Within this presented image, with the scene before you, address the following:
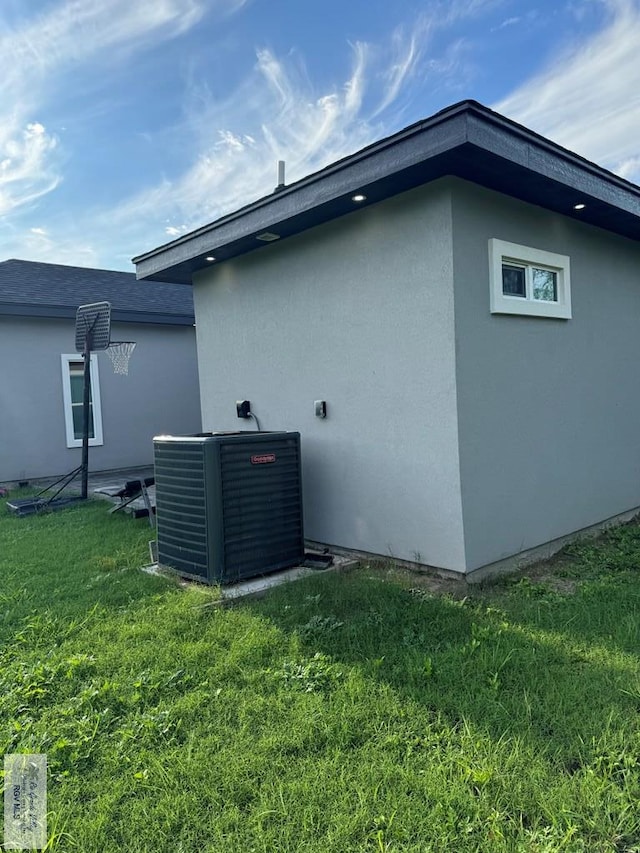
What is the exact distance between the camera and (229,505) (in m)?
3.70

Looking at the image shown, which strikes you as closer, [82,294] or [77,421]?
[77,421]

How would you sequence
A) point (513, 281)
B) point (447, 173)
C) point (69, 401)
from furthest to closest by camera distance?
point (69, 401) < point (513, 281) < point (447, 173)

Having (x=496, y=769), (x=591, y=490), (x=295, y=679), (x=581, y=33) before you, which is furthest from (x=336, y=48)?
(x=496, y=769)

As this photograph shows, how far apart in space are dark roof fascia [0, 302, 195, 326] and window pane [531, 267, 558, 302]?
733 cm

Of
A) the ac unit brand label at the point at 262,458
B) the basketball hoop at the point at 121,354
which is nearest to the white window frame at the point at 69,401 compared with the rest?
the basketball hoop at the point at 121,354

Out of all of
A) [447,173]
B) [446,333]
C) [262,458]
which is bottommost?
[262,458]

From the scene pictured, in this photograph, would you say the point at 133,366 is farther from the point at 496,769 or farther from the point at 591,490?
the point at 496,769

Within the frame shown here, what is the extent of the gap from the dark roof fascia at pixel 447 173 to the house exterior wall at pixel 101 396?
519 cm

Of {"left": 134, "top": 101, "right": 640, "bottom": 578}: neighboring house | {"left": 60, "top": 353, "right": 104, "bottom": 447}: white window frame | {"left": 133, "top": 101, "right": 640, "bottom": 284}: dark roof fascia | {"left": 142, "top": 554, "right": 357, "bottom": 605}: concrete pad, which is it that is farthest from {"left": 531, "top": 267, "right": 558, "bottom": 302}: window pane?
{"left": 60, "top": 353, "right": 104, "bottom": 447}: white window frame

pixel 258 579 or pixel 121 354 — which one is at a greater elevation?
pixel 121 354

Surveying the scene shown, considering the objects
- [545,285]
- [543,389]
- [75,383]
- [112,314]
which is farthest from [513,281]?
[75,383]

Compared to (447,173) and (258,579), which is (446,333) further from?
(258,579)

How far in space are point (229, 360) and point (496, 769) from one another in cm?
431

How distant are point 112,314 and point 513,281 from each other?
7.33m
